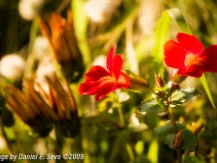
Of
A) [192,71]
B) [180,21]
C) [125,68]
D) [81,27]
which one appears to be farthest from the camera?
[81,27]

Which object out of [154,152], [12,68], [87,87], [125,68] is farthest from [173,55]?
[12,68]

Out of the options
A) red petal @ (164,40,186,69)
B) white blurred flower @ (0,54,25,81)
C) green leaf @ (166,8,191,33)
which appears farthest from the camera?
white blurred flower @ (0,54,25,81)

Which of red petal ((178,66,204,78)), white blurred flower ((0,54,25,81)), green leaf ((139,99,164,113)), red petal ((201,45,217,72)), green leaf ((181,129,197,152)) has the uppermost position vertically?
white blurred flower ((0,54,25,81))

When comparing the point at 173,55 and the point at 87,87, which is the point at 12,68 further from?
the point at 173,55

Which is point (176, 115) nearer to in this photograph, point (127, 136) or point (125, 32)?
point (127, 136)

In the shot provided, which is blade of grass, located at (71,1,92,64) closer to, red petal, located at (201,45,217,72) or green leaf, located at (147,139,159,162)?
green leaf, located at (147,139,159,162)

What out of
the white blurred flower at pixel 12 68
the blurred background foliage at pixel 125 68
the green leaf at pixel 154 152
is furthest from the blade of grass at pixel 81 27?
the green leaf at pixel 154 152

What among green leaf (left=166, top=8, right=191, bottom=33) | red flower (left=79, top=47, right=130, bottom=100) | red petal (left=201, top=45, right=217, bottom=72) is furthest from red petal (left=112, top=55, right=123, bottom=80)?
green leaf (left=166, top=8, right=191, bottom=33)
